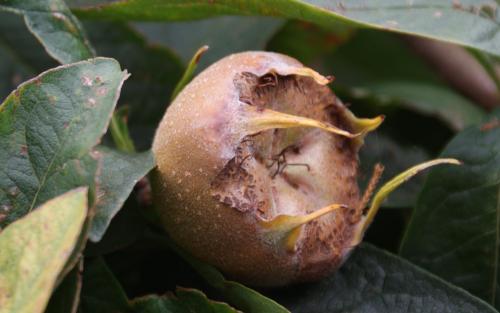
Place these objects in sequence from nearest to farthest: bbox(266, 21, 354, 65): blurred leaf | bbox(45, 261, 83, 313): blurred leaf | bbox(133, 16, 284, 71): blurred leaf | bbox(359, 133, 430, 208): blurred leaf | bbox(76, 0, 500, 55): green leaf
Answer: bbox(45, 261, 83, 313): blurred leaf, bbox(76, 0, 500, 55): green leaf, bbox(359, 133, 430, 208): blurred leaf, bbox(133, 16, 284, 71): blurred leaf, bbox(266, 21, 354, 65): blurred leaf

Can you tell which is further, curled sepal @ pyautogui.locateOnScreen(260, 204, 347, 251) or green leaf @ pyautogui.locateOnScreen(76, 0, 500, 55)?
green leaf @ pyautogui.locateOnScreen(76, 0, 500, 55)

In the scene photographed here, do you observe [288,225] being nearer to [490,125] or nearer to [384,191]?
[384,191]

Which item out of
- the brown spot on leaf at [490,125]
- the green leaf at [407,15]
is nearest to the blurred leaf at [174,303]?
the green leaf at [407,15]

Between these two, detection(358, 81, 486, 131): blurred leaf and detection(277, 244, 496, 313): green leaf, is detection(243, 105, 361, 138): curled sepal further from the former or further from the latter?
detection(358, 81, 486, 131): blurred leaf

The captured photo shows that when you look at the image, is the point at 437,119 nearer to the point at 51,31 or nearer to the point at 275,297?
the point at 275,297

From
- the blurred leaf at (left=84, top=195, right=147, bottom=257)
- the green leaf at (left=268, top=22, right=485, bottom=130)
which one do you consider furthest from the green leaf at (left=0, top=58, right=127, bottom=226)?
the green leaf at (left=268, top=22, right=485, bottom=130)

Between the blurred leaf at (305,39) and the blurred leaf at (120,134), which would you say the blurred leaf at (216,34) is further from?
the blurred leaf at (120,134)
